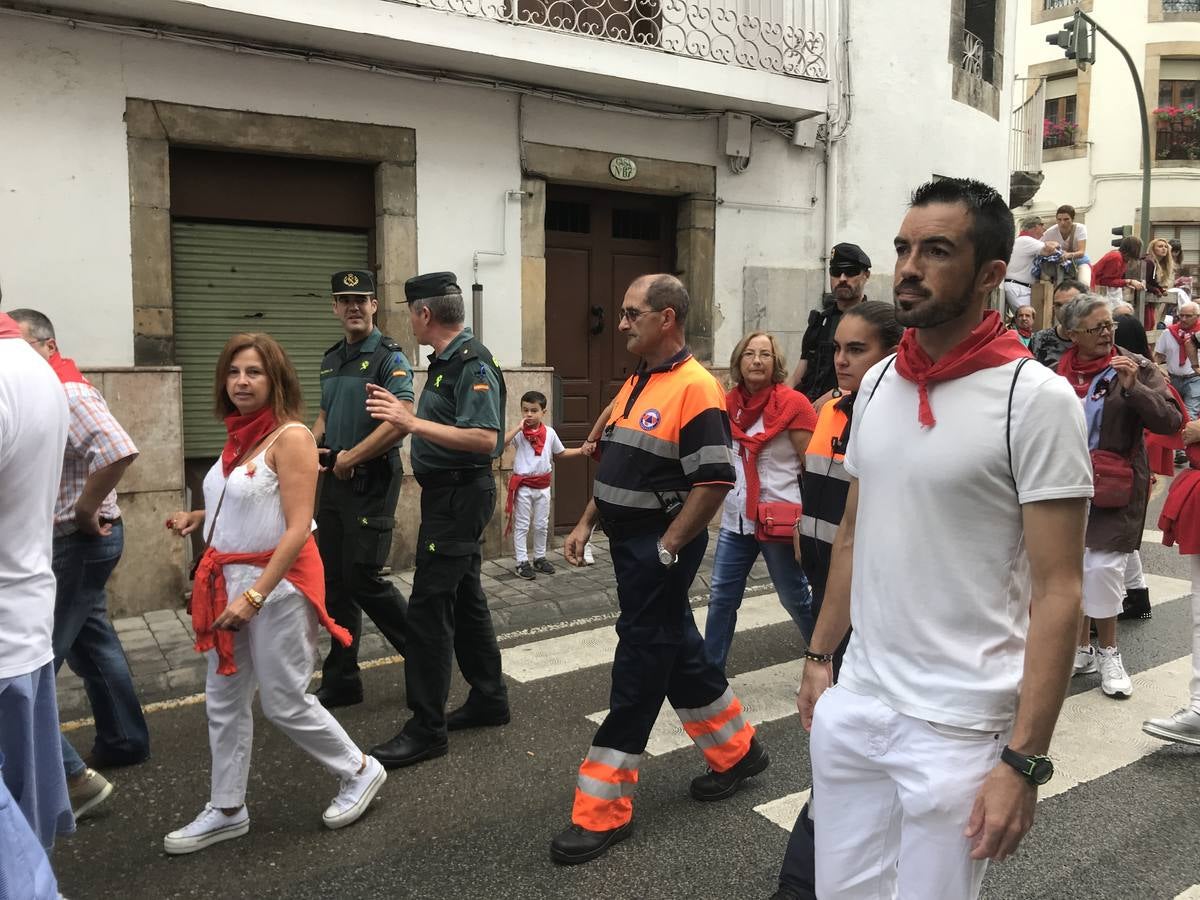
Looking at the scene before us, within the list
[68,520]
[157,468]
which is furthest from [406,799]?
[157,468]

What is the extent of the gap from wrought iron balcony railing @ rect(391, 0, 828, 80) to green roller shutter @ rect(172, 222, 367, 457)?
8.03ft

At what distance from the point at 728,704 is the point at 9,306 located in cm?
551

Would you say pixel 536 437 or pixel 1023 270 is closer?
pixel 536 437

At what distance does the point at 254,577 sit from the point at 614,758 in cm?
140

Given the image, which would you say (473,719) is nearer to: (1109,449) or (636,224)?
(1109,449)

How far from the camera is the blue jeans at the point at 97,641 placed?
12.5 ft

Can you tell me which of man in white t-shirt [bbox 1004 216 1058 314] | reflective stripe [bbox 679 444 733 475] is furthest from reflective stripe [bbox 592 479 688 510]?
man in white t-shirt [bbox 1004 216 1058 314]

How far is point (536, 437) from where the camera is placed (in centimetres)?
777

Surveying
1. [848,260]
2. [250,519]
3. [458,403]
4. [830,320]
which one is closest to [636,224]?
[830,320]

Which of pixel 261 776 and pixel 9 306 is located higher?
pixel 9 306

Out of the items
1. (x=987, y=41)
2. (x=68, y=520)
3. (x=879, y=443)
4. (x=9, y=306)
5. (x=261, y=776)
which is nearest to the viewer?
(x=879, y=443)

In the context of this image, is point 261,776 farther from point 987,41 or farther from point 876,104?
point 987,41

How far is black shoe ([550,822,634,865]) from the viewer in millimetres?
3324

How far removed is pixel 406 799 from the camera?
383 cm
